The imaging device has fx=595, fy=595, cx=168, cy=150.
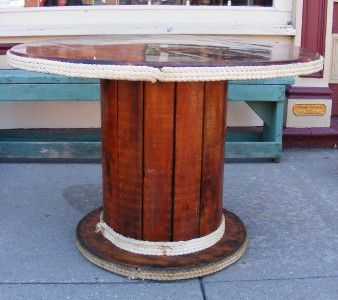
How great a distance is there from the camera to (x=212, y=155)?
2.72m

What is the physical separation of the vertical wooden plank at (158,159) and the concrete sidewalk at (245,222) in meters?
0.28

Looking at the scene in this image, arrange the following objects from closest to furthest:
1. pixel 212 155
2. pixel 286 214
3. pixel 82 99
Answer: pixel 212 155 → pixel 286 214 → pixel 82 99

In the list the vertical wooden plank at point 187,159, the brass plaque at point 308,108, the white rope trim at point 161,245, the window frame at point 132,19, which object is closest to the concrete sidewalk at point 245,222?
the white rope trim at point 161,245

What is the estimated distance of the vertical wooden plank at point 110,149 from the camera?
104 inches

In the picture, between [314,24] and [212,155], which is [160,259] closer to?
[212,155]

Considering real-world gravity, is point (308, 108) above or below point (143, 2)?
below

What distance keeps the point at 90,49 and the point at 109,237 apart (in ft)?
2.94

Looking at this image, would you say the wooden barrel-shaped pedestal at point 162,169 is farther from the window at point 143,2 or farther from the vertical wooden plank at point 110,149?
the window at point 143,2

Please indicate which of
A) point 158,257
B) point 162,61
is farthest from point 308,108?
point 162,61

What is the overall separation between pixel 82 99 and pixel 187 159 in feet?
5.60

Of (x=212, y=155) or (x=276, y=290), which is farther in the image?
(x=212, y=155)

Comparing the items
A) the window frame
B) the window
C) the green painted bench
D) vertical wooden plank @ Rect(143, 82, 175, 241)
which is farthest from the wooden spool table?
the window

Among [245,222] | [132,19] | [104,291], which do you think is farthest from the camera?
[132,19]

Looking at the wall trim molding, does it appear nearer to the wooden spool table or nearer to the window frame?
the window frame
